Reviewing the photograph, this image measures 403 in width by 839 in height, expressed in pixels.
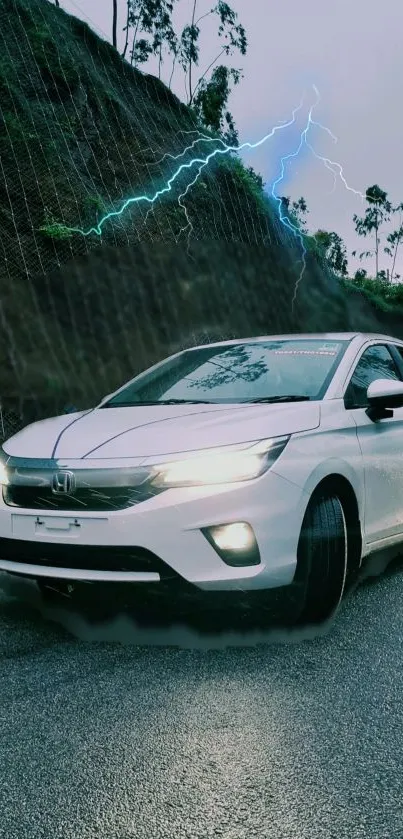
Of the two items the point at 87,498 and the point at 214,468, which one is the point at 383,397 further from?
the point at 87,498

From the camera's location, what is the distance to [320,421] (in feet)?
15.5

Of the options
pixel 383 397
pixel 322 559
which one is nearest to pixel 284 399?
pixel 383 397

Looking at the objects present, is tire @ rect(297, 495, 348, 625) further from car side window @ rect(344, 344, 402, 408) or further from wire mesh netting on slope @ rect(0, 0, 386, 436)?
wire mesh netting on slope @ rect(0, 0, 386, 436)

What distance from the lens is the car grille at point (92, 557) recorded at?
157 inches

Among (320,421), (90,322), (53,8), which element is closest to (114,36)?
(53,8)

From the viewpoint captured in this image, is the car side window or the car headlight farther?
the car side window

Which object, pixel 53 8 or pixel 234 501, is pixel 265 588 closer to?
pixel 234 501

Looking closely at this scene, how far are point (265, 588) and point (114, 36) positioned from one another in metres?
44.2

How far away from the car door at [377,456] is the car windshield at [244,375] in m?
0.23

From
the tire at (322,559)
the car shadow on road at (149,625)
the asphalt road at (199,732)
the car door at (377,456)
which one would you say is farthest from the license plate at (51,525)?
the car door at (377,456)

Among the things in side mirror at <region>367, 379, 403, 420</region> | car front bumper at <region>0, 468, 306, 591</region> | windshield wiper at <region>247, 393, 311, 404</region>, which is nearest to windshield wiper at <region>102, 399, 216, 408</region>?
windshield wiper at <region>247, 393, 311, 404</region>

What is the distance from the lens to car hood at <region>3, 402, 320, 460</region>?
4199 mm

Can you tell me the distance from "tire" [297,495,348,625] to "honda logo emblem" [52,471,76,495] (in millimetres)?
1126

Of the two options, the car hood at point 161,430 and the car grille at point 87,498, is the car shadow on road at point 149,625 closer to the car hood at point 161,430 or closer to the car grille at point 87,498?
the car grille at point 87,498
